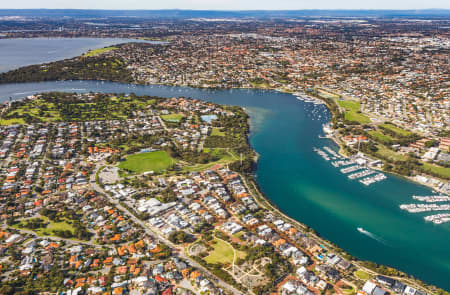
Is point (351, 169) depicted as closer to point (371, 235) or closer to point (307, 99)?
point (371, 235)

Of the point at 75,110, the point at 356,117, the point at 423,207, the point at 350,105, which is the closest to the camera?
the point at 423,207

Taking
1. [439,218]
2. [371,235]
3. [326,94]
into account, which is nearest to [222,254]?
[371,235]

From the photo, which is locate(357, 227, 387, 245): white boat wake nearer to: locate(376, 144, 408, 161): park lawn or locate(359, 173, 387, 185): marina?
locate(359, 173, 387, 185): marina

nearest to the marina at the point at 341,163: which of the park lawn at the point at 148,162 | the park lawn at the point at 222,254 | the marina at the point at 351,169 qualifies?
the marina at the point at 351,169

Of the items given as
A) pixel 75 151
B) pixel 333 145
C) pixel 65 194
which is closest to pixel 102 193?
pixel 65 194

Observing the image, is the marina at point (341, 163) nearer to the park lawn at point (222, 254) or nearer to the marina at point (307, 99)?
the park lawn at point (222, 254)

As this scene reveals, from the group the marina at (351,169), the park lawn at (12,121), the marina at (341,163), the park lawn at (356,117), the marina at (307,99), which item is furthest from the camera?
the marina at (307,99)

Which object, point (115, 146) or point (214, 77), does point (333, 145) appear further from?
point (214, 77)
